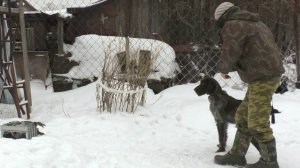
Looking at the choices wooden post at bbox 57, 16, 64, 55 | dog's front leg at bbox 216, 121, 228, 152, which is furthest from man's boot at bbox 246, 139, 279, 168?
wooden post at bbox 57, 16, 64, 55

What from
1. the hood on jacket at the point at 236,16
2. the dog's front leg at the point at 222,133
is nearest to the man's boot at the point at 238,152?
the dog's front leg at the point at 222,133

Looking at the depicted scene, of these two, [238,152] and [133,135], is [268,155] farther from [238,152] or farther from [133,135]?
[133,135]

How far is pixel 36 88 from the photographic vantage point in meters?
8.34

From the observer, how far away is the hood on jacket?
12.9 feet

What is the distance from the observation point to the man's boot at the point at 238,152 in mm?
4309

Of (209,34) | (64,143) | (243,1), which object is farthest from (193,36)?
(64,143)

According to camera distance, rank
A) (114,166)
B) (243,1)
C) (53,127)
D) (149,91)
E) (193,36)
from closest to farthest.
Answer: (114,166) → (53,127) → (149,91) → (243,1) → (193,36)

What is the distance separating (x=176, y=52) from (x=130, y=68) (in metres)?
2.46

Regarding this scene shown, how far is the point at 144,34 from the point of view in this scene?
9.05 m

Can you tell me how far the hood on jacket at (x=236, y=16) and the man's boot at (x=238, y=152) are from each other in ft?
3.97

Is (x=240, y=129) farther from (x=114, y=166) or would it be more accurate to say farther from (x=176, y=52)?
(x=176, y=52)

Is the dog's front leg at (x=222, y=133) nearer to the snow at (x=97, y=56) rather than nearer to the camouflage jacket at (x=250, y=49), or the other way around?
the camouflage jacket at (x=250, y=49)

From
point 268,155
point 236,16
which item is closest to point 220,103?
point 268,155

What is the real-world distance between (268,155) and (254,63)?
952 millimetres
